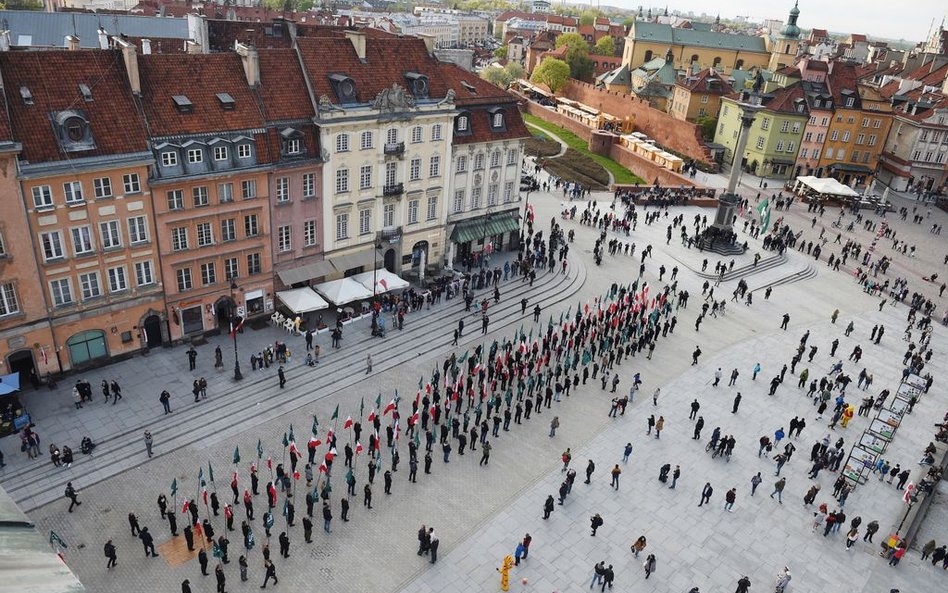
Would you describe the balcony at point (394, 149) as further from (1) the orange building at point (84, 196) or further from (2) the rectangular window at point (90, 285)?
(2) the rectangular window at point (90, 285)

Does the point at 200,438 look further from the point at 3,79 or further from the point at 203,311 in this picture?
the point at 3,79

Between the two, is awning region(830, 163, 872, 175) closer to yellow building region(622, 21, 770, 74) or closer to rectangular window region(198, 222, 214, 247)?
yellow building region(622, 21, 770, 74)

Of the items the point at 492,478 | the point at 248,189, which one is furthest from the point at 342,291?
the point at 492,478

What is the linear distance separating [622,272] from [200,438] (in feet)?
109

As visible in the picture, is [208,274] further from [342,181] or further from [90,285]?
[342,181]

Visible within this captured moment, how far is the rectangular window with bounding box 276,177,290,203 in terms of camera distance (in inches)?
1474

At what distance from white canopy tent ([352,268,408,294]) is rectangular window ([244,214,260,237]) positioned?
691cm

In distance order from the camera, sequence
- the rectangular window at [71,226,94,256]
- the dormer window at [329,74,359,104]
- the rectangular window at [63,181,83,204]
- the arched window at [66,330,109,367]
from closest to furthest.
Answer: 1. the rectangular window at [63,181,83,204]
2. the rectangular window at [71,226,94,256]
3. the arched window at [66,330,109,367]
4. the dormer window at [329,74,359,104]

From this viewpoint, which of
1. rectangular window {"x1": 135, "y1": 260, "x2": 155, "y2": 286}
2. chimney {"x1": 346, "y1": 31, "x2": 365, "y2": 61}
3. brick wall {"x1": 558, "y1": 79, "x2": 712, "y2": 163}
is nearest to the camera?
rectangular window {"x1": 135, "y1": 260, "x2": 155, "y2": 286}

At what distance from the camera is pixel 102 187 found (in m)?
31.2

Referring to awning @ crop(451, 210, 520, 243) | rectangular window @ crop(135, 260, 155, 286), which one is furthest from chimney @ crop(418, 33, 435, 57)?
rectangular window @ crop(135, 260, 155, 286)

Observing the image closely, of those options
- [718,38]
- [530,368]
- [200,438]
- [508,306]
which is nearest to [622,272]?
[508,306]

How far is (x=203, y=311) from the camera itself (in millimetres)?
37000

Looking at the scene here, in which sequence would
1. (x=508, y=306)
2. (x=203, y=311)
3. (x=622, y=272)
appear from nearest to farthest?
(x=203, y=311) → (x=508, y=306) → (x=622, y=272)
